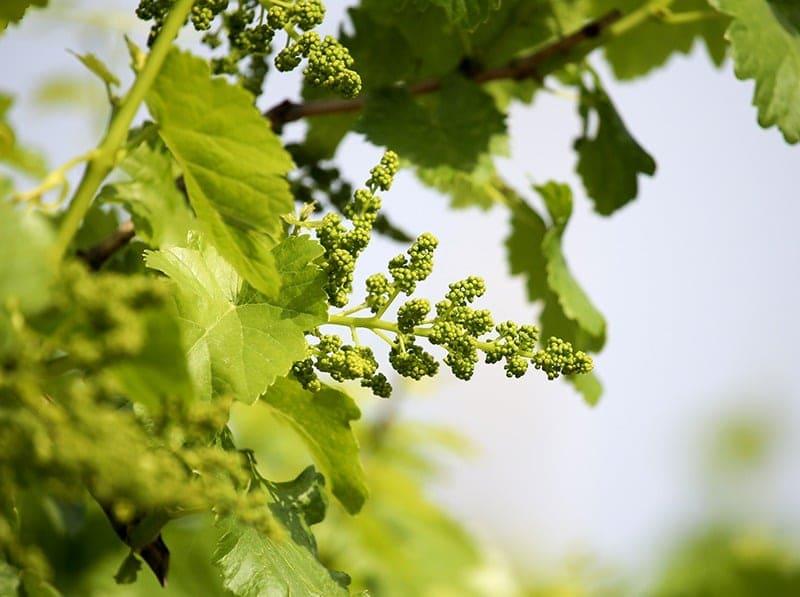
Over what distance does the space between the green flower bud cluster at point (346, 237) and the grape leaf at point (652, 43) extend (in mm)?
989

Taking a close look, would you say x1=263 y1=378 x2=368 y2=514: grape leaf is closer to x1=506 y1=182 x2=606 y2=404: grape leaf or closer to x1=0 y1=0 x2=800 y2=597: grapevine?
x1=0 y1=0 x2=800 y2=597: grapevine

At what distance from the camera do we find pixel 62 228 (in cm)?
78

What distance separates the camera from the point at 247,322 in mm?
1099

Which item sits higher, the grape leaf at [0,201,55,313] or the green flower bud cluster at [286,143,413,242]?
the green flower bud cluster at [286,143,413,242]

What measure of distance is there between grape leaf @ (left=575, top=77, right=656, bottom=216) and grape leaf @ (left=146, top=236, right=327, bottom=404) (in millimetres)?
809

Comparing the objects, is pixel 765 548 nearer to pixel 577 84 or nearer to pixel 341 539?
pixel 341 539

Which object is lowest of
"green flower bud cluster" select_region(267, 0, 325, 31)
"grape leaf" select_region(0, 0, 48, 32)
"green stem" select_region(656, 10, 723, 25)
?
"grape leaf" select_region(0, 0, 48, 32)

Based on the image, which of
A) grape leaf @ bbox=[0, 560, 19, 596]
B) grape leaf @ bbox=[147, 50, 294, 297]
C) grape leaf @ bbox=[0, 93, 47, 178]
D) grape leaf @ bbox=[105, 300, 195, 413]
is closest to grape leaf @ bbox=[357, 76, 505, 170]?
grape leaf @ bbox=[0, 93, 47, 178]

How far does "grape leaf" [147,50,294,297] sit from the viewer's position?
3.04 feet

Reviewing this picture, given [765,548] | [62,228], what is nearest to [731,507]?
[765,548]

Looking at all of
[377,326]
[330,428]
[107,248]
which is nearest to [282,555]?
[330,428]

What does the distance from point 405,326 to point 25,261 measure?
1.39ft

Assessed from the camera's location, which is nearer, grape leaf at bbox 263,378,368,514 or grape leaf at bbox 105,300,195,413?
grape leaf at bbox 105,300,195,413

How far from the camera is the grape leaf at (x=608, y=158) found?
174 cm
